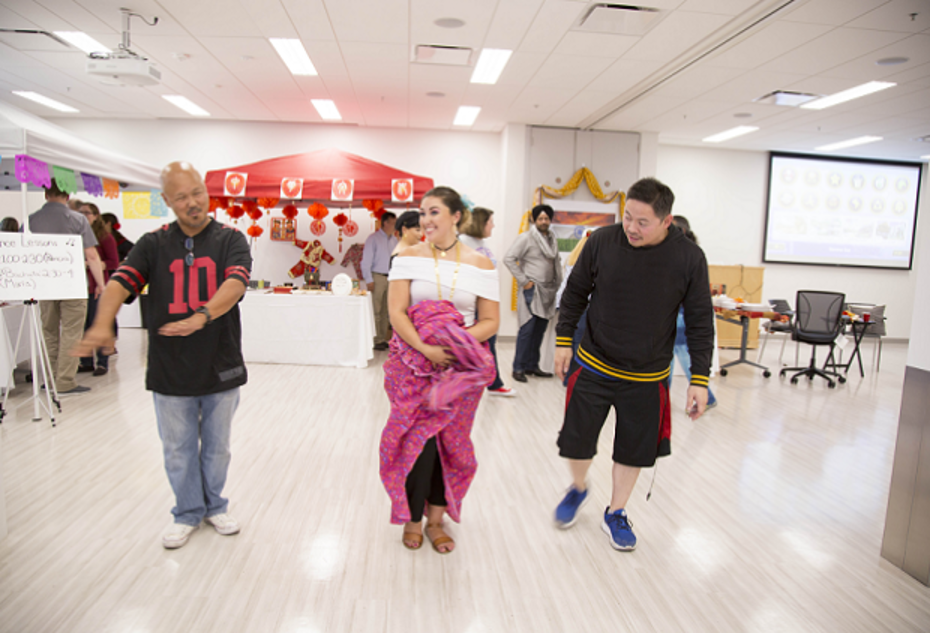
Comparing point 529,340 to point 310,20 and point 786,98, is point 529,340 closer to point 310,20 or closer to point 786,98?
point 310,20

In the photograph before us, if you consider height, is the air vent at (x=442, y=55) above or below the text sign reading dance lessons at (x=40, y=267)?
above

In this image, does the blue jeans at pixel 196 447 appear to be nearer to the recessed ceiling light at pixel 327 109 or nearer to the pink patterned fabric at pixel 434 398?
the pink patterned fabric at pixel 434 398

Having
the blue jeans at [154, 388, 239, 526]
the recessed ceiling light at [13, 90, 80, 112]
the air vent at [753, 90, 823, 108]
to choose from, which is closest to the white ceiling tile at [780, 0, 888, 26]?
the air vent at [753, 90, 823, 108]

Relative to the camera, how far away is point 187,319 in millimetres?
1921

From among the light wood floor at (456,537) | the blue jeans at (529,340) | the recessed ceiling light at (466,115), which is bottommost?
the light wood floor at (456,537)

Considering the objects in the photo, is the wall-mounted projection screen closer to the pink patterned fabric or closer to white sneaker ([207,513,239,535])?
the pink patterned fabric

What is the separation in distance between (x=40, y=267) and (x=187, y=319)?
7.84 ft

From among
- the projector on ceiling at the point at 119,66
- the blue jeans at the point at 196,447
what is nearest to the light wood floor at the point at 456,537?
the blue jeans at the point at 196,447

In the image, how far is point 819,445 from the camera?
12.8 feet

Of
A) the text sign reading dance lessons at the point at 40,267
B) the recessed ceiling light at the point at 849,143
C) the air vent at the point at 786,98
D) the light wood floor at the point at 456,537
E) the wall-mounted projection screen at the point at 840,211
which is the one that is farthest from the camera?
the wall-mounted projection screen at the point at 840,211

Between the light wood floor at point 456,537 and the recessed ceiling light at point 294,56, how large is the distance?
3652 millimetres

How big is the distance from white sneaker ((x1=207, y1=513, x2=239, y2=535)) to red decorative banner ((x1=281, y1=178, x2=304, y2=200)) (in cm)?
462

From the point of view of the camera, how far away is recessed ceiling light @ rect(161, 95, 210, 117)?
23.3 feet

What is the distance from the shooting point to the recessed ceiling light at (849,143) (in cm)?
808
